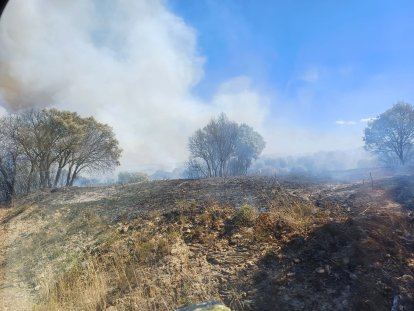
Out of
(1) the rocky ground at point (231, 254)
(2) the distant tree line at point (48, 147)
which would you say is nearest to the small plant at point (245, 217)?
(1) the rocky ground at point (231, 254)

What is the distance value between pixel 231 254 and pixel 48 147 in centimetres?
2404

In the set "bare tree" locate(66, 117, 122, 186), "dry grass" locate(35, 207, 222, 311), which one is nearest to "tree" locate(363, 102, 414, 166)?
"bare tree" locate(66, 117, 122, 186)

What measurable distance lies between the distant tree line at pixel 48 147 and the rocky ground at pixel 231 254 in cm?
1589

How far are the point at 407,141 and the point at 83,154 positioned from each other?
114 ft

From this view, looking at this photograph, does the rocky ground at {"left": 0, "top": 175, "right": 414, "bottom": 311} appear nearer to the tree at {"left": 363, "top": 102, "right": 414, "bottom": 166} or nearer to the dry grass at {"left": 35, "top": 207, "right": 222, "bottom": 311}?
the dry grass at {"left": 35, "top": 207, "right": 222, "bottom": 311}

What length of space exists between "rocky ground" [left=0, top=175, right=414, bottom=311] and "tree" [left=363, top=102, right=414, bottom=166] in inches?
1274

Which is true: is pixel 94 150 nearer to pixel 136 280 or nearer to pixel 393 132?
pixel 136 280

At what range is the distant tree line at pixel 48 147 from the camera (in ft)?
83.9

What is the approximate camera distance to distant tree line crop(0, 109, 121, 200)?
2558 cm

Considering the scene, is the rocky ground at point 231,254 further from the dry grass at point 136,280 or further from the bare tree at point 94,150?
the bare tree at point 94,150

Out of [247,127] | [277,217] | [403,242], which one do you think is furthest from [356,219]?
[247,127]

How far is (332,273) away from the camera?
5.36 meters

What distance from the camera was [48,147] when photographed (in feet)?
88.6

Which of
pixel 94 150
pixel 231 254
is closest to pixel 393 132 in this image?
pixel 94 150
